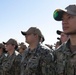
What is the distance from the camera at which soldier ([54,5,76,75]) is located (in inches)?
148

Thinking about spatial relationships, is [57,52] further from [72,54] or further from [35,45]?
[35,45]

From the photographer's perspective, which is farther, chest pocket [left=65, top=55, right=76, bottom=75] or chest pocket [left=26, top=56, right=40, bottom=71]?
chest pocket [left=26, top=56, right=40, bottom=71]

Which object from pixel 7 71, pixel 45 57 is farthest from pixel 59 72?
pixel 7 71

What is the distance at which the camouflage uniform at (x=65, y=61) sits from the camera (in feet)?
12.4

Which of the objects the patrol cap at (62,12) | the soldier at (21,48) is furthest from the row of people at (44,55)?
the soldier at (21,48)

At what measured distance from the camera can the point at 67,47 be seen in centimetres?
→ 392

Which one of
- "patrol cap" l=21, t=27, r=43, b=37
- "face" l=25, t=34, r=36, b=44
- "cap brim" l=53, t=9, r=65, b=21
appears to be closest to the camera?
"cap brim" l=53, t=9, r=65, b=21

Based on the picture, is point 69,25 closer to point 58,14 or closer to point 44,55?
point 58,14

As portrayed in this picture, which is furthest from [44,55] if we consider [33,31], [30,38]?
[33,31]

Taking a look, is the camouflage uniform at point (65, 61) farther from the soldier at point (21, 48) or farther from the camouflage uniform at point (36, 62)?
the soldier at point (21, 48)

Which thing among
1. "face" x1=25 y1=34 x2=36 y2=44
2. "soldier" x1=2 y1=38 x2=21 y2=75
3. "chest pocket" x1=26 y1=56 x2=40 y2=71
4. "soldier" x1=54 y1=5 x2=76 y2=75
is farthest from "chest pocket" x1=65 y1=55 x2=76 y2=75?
"soldier" x1=2 y1=38 x2=21 y2=75

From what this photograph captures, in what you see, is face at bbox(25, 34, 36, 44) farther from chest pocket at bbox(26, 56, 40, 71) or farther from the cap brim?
the cap brim

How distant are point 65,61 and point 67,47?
8.6 inches

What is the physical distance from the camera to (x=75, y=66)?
3758mm
